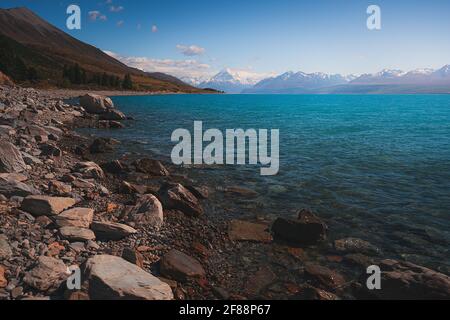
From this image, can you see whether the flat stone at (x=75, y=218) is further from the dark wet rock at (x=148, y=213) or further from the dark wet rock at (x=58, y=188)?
the dark wet rock at (x=58, y=188)

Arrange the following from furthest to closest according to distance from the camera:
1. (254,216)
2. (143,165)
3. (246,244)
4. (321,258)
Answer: (143,165) → (254,216) → (246,244) → (321,258)

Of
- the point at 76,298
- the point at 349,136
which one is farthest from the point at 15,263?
the point at 349,136

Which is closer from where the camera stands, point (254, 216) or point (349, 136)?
point (254, 216)

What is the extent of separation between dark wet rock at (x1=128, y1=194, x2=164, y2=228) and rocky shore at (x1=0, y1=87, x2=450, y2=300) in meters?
0.04

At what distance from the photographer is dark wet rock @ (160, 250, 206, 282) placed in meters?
10.2

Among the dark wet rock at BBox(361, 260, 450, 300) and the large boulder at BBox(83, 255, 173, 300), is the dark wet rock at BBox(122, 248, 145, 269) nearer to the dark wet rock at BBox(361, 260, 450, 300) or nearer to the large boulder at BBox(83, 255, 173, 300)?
the large boulder at BBox(83, 255, 173, 300)

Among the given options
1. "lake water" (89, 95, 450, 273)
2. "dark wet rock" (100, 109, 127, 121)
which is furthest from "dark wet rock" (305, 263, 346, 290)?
"dark wet rock" (100, 109, 127, 121)

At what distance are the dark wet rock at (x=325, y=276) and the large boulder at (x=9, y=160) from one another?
48.2ft

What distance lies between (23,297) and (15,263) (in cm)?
160

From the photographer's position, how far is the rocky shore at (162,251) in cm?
884

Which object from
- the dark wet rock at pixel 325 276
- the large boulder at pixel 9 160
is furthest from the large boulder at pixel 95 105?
the dark wet rock at pixel 325 276

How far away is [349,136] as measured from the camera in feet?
147

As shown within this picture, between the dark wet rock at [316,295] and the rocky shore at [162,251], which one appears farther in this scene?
Result: the dark wet rock at [316,295]
